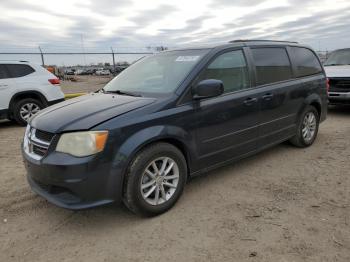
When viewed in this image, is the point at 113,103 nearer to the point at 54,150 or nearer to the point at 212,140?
the point at 54,150

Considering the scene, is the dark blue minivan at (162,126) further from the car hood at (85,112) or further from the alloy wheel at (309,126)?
the alloy wheel at (309,126)

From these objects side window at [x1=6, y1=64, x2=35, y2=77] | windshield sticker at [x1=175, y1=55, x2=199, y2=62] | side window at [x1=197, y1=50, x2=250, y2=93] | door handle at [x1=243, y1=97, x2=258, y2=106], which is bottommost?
door handle at [x1=243, y1=97, x2=258, y2=106]

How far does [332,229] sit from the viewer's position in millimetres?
3203

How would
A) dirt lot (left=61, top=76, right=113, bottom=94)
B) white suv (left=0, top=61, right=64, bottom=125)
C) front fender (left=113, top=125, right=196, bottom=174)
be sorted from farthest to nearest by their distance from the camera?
dirt lot (left=61, top=76, right=113, bottom=94) → white suv (left=0, top=61, right=64, bottom=125) → front fender (left=113, top=125, right=196, bottom=174)

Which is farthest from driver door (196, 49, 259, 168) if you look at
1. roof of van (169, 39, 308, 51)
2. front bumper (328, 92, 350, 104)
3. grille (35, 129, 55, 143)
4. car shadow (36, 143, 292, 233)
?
front bumper (328, 92, 350, 104)

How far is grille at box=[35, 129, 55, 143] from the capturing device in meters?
3.29

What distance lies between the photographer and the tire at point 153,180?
3.31 metres

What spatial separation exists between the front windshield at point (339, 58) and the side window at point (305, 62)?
4.25 metres

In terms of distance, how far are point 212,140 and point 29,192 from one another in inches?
89.7

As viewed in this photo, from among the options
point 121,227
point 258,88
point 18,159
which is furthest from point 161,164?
point 18,159

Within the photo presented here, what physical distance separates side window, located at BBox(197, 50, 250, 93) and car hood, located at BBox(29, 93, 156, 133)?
34.4 inches

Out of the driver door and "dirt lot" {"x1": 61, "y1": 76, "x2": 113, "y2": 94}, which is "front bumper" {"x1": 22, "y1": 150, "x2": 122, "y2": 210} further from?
"dirt lot" {"x1": 61, "y1": 76, "x2": 113, "y2": 94}

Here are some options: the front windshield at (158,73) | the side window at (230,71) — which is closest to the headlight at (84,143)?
the front windshield at (158,73)

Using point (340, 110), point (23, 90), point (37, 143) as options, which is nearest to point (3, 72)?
point (23, 90)
